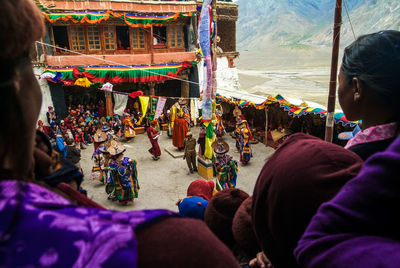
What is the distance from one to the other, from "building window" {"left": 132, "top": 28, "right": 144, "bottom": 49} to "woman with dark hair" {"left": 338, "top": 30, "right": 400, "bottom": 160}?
14.9 metres

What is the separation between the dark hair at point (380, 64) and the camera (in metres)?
1.02

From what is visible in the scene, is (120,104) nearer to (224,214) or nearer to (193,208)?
(193,208)

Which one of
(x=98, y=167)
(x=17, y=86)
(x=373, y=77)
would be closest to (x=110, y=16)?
(x=98, y=167)

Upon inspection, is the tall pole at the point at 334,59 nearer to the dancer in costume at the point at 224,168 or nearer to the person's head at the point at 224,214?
the dancer in costume at the point at 224,168

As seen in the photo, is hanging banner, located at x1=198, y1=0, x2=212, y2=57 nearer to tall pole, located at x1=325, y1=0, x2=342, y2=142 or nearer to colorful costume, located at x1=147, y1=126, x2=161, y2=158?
tall pole, located at x1=325, y1=0, x2=342, y2=142

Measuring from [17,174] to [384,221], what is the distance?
31.9 inches

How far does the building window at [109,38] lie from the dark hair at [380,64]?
14830 mm

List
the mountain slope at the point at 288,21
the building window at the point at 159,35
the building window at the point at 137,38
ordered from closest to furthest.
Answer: the building window at the point at 137,38
the building window at the point at 159,35
the mountain slope at the point at 288,21

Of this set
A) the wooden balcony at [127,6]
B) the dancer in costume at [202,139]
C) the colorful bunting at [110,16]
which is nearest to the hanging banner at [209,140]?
the dancer in costume at [202,139]

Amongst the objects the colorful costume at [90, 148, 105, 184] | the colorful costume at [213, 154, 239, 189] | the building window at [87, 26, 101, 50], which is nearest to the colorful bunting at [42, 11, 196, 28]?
the building window at [87, 26, 101, 50]

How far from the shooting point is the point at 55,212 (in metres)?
0.55

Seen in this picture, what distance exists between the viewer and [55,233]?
0.53 meters

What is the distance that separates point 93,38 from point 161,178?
9.35m

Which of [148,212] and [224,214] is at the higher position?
[148,212]
